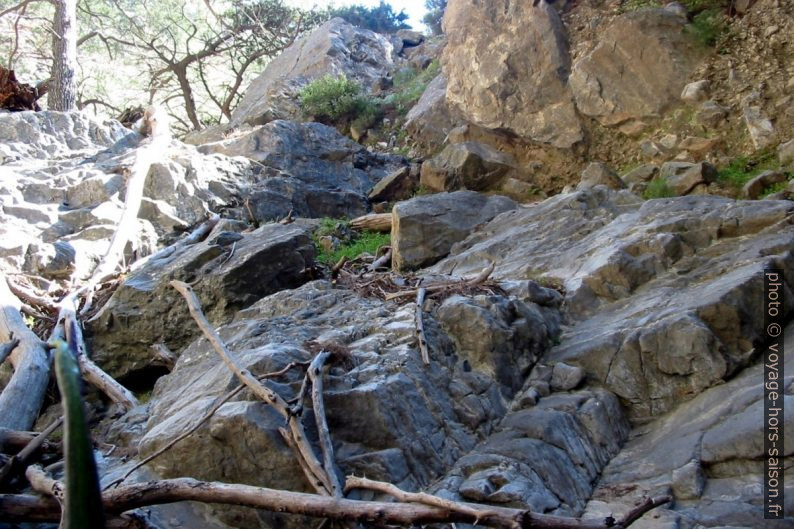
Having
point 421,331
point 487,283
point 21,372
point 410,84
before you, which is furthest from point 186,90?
point 421,331

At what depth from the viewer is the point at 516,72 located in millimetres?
9281

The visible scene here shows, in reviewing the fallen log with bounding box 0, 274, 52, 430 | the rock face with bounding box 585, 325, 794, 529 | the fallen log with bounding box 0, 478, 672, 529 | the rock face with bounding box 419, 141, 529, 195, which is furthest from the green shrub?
the fallen log with bounding box 0, 478, 672, 529

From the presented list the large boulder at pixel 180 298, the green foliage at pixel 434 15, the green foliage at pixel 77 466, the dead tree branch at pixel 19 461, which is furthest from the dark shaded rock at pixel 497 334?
the green foliage at pixel 434 15

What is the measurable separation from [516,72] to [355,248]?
3563 mm

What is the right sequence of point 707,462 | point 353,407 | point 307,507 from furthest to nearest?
point 353,407, point 707,462, point 307,507

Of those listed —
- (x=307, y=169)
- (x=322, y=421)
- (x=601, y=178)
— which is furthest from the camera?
(x=307, y=169)

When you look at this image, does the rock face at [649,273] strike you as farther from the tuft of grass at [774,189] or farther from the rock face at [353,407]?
the tuft of grass at [774,189]

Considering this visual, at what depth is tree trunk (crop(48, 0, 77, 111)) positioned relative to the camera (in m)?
11.9

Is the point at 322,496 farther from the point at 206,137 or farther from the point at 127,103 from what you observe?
the point at 127,103

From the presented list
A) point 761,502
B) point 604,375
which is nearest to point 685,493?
point 761,502

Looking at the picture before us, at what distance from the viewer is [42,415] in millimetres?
5129

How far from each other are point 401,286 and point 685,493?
255 centimetres

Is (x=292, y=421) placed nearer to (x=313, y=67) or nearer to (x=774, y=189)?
Result: (x=774, y=189)

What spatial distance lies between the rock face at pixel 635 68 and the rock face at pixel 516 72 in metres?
0.34
